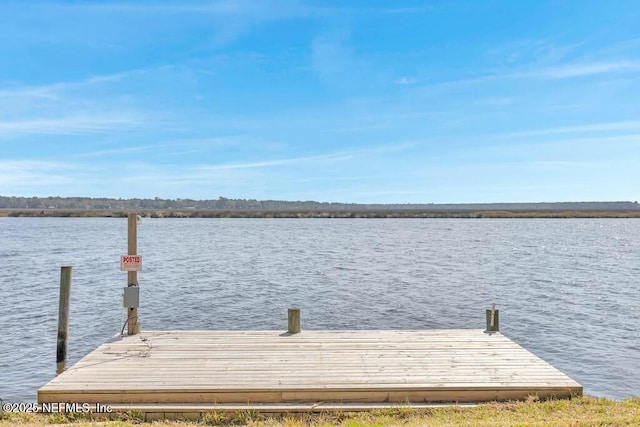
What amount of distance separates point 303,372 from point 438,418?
2.18 meters

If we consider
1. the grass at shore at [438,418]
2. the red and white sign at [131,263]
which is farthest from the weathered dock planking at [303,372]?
the red and white sign at [131,263]

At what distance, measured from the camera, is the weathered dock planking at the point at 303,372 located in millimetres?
7477

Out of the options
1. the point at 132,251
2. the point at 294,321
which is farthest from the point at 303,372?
the point at 132,251

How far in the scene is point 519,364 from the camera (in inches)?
342

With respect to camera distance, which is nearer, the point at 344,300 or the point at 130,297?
the point at 130,297

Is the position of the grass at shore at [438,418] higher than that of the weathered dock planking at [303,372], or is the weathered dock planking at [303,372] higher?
the weathered dock planking at [303,372]

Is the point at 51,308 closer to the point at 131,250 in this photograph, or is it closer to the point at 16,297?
the point at 16,297

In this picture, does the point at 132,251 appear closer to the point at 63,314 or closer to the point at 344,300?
the point at 63,314

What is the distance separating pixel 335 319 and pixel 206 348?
819cm

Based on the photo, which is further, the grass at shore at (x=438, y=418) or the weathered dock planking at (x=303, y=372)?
the weathered dock planking at (x=303, y=372)

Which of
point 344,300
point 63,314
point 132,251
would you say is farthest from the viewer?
point 344,300

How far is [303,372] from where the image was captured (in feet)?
26.8

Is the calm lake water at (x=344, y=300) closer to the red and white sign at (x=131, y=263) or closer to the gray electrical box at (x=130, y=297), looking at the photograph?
the gray electrical box at (x=130, y=297)

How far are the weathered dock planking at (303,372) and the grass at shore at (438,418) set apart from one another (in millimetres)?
285
